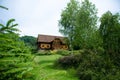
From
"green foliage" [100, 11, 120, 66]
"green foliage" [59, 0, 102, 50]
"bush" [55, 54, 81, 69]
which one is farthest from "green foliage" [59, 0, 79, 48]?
"green foliage" [100, 11, 120, 66]

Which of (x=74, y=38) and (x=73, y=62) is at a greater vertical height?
(x=74, y=38)

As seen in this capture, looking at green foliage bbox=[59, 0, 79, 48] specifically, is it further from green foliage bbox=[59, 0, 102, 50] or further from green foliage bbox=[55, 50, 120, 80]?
green foliage bbox=[55, 50, 120, 80]

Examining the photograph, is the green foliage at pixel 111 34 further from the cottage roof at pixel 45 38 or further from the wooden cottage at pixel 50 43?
the cottage roof at pixel 45 38

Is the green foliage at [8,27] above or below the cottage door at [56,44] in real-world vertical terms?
below

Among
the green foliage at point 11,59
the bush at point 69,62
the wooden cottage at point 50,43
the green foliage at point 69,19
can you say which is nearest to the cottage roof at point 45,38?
→ the wooden cottage at point 50,43

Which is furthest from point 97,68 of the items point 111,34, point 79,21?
point 79,21

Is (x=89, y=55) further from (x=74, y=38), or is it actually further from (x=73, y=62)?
(x=74, y=38)

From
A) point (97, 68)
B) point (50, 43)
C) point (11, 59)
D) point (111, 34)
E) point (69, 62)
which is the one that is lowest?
point (97, 68)

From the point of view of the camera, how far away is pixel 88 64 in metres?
17.4

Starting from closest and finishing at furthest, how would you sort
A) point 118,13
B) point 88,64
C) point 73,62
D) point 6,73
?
point 6,73
point 88,64
point 118,13
point 73,62

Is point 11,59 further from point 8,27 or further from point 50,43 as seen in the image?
point 50,43

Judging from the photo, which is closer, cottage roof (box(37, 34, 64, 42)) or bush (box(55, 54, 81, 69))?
bush (box(55, 54, 81, 69))

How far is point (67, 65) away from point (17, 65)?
20516mm

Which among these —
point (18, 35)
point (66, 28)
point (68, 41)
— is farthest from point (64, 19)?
point (18, 35)
